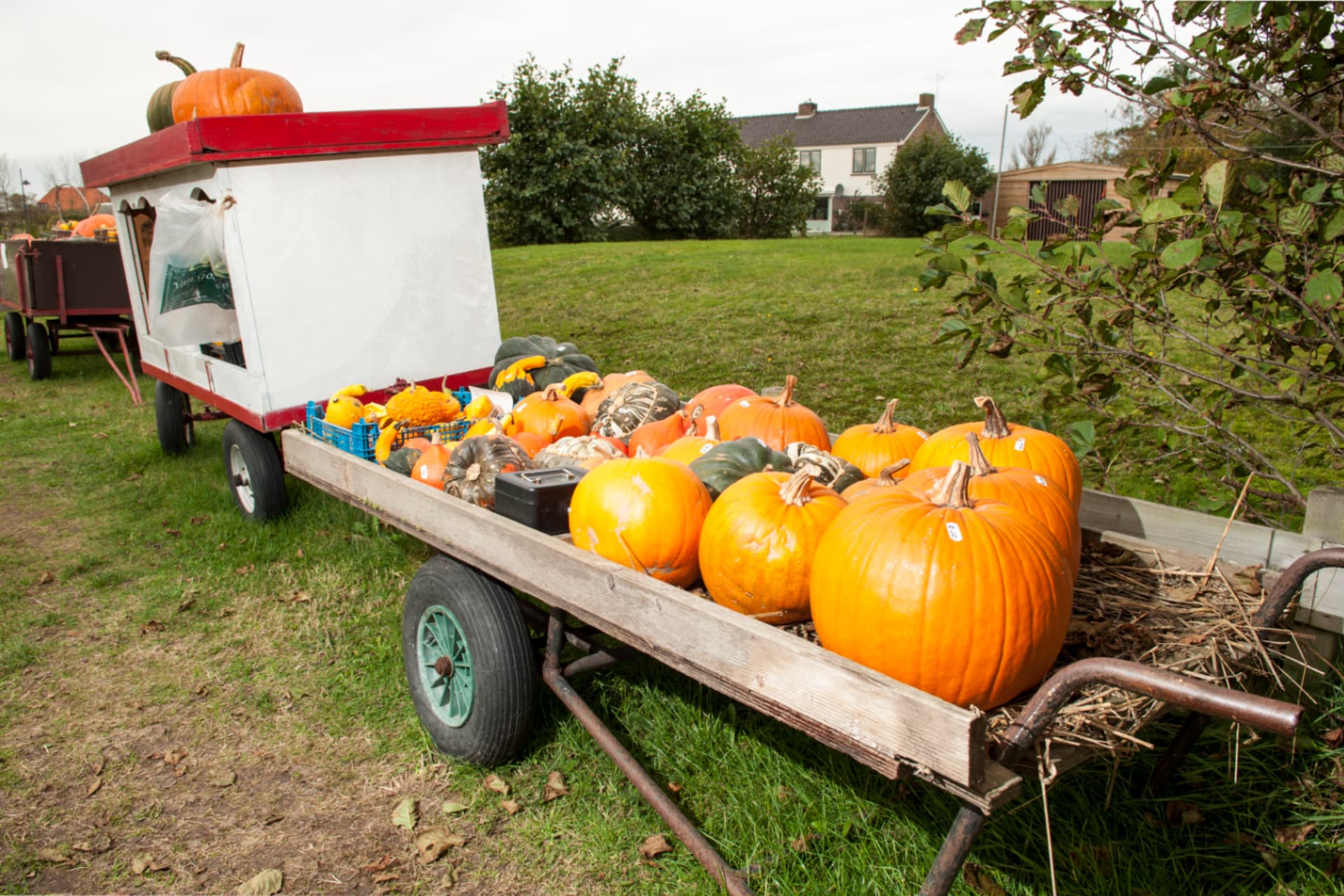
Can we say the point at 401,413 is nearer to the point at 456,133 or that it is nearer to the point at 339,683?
the point at 339,683

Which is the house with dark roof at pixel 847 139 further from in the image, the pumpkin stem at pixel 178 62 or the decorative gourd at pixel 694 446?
the decorative gourd at pixel 694 446

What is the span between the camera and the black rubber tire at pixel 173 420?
6969 mm

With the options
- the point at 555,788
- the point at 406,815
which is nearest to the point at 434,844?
the point at 406,815

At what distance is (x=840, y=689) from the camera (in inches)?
73.2

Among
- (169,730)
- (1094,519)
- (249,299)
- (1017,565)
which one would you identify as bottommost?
(169,730)

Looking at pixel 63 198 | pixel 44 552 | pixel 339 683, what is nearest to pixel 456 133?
pixel 339 683

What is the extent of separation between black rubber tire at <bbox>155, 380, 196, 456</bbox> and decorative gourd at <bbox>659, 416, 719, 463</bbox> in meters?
4.92

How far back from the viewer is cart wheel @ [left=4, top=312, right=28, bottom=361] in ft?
40.8

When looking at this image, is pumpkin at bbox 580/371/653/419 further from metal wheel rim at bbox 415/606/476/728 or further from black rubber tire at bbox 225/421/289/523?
black rubber tire at bbox 225/421/289/523

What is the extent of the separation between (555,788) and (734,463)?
1311 mm

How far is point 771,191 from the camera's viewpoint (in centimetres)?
4003

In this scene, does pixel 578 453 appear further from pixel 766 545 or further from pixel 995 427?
pixel 995 427

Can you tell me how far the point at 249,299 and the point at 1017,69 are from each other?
11.8 ft

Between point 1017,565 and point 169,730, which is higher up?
point 1017,565
